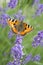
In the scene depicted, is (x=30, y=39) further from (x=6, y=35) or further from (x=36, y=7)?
(x=36, y=7)

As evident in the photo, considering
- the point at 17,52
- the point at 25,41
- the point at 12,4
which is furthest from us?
the point at 12,4

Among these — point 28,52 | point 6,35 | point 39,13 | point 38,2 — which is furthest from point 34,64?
point 38,2

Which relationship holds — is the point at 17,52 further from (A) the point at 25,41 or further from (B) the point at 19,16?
(B) the point at 19,16

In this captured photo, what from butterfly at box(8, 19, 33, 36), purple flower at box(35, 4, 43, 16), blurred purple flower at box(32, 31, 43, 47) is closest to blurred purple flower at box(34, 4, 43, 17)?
purple flower at box(35, 4, 43, 16)

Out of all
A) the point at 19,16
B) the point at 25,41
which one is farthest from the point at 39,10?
the point at 25,41

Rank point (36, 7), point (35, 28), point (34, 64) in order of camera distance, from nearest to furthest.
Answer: point (34, 64)
point (35, 28)
point (36, 7)

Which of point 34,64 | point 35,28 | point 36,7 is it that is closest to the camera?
point 34,64

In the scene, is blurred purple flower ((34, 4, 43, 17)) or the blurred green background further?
blurred purple flower ((34, 4, 43, 17))

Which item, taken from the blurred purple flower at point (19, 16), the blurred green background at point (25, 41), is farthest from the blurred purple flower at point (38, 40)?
the blurred purple flower at point (19, 16)

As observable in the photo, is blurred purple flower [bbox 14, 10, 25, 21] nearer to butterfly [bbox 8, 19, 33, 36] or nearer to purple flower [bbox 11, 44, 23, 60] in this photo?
butterfly [bbox 8, 19, 33, 36]

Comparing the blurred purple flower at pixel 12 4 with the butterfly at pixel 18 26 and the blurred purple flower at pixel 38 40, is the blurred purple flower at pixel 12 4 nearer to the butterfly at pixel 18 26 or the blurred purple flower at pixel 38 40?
the butterfly at pixel 18 26

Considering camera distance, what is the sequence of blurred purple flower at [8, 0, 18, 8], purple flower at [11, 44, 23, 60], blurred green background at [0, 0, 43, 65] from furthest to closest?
blurred purple flower at [8, 0, 18, 8] → blurred green background at [0, 0, 43, 65] → purple flower at [11, 44, 23, 60]
